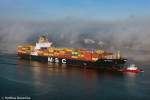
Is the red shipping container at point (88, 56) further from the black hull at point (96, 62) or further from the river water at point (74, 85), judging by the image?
the river water at point (74, 85)

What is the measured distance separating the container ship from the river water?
14.2 feet

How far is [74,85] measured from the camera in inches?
1587

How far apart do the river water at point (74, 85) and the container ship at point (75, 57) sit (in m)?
4.32

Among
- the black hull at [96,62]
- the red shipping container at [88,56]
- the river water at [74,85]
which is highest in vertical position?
the red shipping container at [88,56]

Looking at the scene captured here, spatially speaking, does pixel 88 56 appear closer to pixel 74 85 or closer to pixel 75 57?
pixel 75 57

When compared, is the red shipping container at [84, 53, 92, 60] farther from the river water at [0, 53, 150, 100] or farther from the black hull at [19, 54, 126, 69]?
the river water at [0, 53, 150, 100]

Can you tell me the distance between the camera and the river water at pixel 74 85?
34.4 m

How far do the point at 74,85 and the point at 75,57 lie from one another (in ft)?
68.9

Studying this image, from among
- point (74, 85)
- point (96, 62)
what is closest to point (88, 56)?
A: point (96, 62)

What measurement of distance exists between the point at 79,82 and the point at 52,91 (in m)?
7.29

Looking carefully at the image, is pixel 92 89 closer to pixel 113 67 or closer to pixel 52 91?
pixel 52 91

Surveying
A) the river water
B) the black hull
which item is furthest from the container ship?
the river water

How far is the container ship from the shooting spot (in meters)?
57.0

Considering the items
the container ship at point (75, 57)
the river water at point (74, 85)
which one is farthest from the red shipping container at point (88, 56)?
the river water at point (74, 85)
